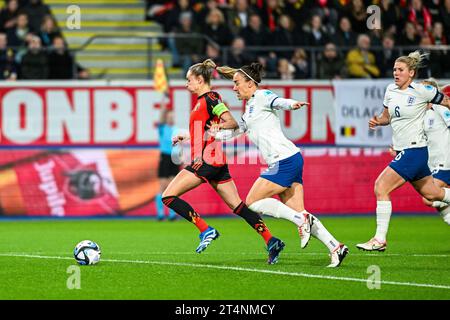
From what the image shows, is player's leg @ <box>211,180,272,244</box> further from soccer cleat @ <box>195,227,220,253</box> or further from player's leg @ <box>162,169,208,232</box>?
soccer cleat @ <box>195,227,220,253</box>

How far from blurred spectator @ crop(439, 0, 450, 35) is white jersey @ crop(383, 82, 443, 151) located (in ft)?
39.5

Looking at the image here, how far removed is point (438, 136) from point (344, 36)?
939cm

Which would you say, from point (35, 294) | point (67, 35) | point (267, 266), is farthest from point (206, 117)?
point (67, 35)

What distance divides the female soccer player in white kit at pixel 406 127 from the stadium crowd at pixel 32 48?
11.4m

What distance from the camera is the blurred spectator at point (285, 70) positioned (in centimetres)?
2294

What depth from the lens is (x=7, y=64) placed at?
2241cm

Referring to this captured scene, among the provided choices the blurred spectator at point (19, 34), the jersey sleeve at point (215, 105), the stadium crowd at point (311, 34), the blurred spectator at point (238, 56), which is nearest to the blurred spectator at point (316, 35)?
the stadium crowd at point (311, 34)

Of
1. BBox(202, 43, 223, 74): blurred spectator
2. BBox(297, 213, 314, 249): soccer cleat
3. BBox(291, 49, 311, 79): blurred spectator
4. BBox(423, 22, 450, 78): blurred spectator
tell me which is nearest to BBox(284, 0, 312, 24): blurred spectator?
BBox(291, 49, 311, 79): blurred spectator

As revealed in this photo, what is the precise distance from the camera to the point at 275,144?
443 inches

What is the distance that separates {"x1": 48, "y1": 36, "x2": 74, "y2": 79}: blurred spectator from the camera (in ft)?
73.2

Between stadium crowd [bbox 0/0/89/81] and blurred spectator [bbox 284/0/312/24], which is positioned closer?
stadium crowd [bbox 0/0/89/81]

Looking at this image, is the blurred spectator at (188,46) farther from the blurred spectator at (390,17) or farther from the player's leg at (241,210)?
the player's leg at (241,210)

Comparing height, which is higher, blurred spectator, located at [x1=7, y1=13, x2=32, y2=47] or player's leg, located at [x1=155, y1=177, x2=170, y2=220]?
blurred spectator, located at [x1=7, y1=13, x2=32, y2=47]

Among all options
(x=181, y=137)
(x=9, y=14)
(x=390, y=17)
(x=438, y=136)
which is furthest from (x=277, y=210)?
(x=9, y=14)
